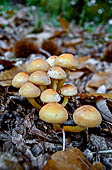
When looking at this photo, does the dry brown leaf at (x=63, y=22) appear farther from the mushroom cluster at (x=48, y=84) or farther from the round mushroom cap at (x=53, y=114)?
the round mushroom cap at (x=53, y=114)

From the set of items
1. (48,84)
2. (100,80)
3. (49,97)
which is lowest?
(49,97)

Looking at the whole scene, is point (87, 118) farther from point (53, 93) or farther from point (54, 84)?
point (54, 84)

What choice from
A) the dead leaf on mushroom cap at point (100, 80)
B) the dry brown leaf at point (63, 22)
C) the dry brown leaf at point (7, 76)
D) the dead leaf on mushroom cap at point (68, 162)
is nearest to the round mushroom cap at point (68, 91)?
the dead leaf on mushroom cap at point (68, 162)

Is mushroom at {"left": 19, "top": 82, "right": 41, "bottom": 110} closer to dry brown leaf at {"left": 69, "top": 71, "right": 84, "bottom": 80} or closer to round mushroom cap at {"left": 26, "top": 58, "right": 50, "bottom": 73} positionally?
round mushroom cap at {"left": 26, "top": 58, "right": 50, "bottom": 73}

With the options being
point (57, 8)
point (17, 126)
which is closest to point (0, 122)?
point (17, 126)

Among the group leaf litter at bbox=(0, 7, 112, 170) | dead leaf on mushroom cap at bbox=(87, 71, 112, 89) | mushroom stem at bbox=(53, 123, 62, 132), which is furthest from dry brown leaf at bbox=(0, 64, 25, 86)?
dead leaf on mushroom cap at bbox=(87, 71, 112, 89)

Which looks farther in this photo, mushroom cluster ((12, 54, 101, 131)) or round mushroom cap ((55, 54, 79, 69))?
round mushroom cap ((55, 54, 79, 69))

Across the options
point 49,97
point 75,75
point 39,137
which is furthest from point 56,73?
point 75,75

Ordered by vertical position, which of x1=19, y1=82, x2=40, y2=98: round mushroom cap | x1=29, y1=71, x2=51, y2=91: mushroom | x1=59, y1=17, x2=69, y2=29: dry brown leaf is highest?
x1=59, y1=17, x2=69, y2=29: dry brown leaf
